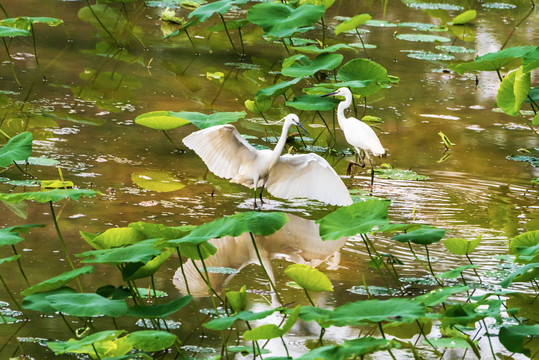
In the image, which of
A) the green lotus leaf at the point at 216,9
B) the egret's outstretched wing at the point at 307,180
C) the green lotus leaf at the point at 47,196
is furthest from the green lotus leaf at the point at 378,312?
the green lotus leaf at the point at 216,9

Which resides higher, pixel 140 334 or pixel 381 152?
pixel 140 334

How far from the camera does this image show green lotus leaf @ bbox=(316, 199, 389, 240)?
8.87 feet

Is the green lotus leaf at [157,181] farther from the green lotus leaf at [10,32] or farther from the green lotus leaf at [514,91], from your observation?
the green lotus leaf at [514,91]

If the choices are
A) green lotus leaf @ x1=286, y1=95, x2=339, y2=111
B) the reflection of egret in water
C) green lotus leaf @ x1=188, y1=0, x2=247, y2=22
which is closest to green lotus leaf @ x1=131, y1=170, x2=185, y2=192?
the reflection of egret in water

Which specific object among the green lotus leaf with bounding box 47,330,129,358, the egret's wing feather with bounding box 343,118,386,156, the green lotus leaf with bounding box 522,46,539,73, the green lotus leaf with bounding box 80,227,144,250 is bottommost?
the egret's wing feather with bounding box 343,118,386,156

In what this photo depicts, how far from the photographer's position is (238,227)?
267 cm

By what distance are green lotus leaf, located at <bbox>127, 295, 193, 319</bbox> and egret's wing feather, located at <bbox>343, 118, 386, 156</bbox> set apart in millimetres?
2260

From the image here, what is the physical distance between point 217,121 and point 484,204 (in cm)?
140

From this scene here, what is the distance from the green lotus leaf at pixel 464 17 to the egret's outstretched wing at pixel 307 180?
4638mm

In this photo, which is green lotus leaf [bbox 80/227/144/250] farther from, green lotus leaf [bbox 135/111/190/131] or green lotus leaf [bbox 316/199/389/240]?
green lotus leaf [bbox 135/111/190/131]

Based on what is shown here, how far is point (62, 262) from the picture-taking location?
335cm

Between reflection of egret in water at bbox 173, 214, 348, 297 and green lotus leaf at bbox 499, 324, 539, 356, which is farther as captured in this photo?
reflection of egret in water at bbox 173, 214, 348, 297

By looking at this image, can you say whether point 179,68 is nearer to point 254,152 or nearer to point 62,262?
point 254,152

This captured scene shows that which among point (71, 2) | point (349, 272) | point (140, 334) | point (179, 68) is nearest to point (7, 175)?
point (349, 272)
